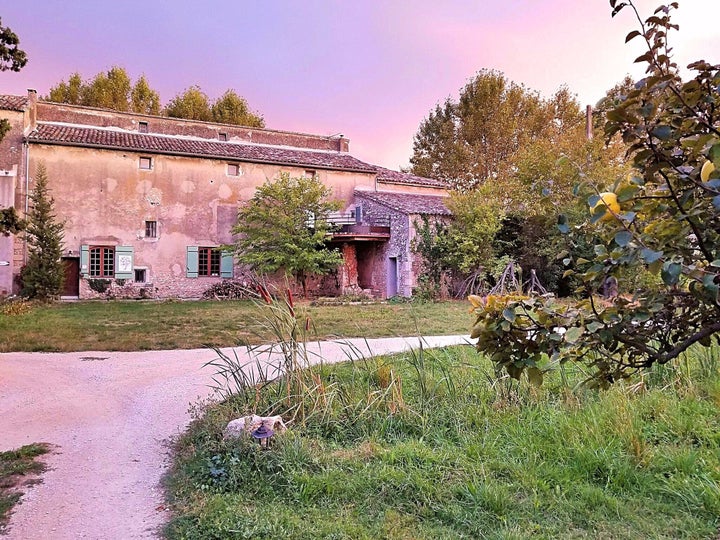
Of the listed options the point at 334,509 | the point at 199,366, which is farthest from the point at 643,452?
the point at 199,366

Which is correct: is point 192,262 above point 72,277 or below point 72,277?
above

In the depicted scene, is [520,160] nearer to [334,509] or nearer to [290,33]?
[290,33]

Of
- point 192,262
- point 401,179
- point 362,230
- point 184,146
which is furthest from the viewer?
point 401,179

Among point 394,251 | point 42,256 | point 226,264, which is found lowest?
point 226,264

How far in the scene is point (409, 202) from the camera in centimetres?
2058

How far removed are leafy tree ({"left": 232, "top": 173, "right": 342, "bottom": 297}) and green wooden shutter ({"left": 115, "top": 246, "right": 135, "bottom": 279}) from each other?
412 centimetres

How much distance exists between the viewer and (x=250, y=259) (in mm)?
18578

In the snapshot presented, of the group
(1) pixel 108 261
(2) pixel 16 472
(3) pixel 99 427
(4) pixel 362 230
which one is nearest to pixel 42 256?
(1) pixel 108 261

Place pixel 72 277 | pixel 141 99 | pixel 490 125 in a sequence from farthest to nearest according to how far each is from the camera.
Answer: pixel 141 99 → pixel 490 125 → pixel 72 277

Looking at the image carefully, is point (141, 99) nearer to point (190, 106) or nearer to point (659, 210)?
point (190, 106)

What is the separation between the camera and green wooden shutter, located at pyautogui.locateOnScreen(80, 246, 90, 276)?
1855cm

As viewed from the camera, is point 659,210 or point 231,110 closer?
point 659,210

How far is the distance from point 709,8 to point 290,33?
37.7 ft

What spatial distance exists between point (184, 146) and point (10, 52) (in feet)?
44.5
